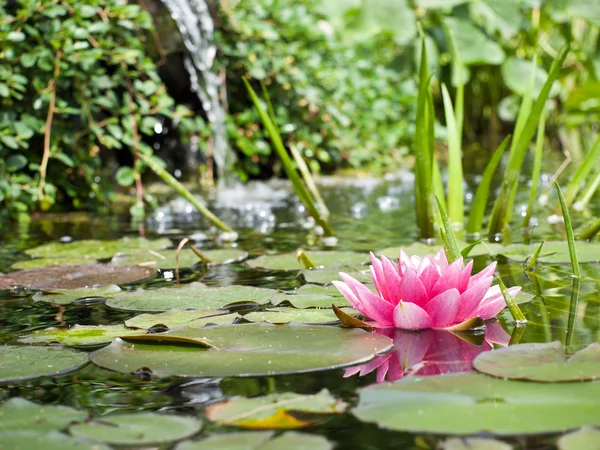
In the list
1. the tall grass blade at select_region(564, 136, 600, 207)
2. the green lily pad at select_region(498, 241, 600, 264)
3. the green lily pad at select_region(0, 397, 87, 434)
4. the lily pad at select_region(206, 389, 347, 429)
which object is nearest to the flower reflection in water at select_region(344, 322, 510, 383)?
the lily pad at select_region(206, 389, 347, 429)

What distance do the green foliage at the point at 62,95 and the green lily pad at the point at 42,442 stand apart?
2.11 metres

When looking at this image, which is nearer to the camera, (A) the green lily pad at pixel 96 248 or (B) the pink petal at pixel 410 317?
(B) the pink petal at pixel 410 317

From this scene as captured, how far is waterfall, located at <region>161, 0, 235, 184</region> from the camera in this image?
12.7ft

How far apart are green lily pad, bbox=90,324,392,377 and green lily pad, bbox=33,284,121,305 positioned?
432 mm

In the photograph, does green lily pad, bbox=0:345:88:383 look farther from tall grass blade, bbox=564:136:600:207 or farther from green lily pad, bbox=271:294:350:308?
tall grass blade, bbox=564:136:600:207

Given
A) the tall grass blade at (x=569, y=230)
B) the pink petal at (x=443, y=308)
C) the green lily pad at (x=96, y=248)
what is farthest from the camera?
the green lily pad at (x=96, y=248)

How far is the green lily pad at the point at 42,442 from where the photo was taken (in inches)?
28.1

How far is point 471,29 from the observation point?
4.59m

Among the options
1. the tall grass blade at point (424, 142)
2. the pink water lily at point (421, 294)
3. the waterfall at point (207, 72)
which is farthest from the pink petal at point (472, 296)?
the waterfall at point (207, 72)

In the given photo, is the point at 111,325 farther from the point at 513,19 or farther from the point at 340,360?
the point at 513,19

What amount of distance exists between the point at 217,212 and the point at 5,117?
0.87 meters

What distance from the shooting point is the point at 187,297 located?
4.67ft

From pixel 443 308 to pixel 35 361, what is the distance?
1.88 feet

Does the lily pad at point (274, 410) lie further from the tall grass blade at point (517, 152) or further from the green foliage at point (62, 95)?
the green foliage at point (62, 95)
